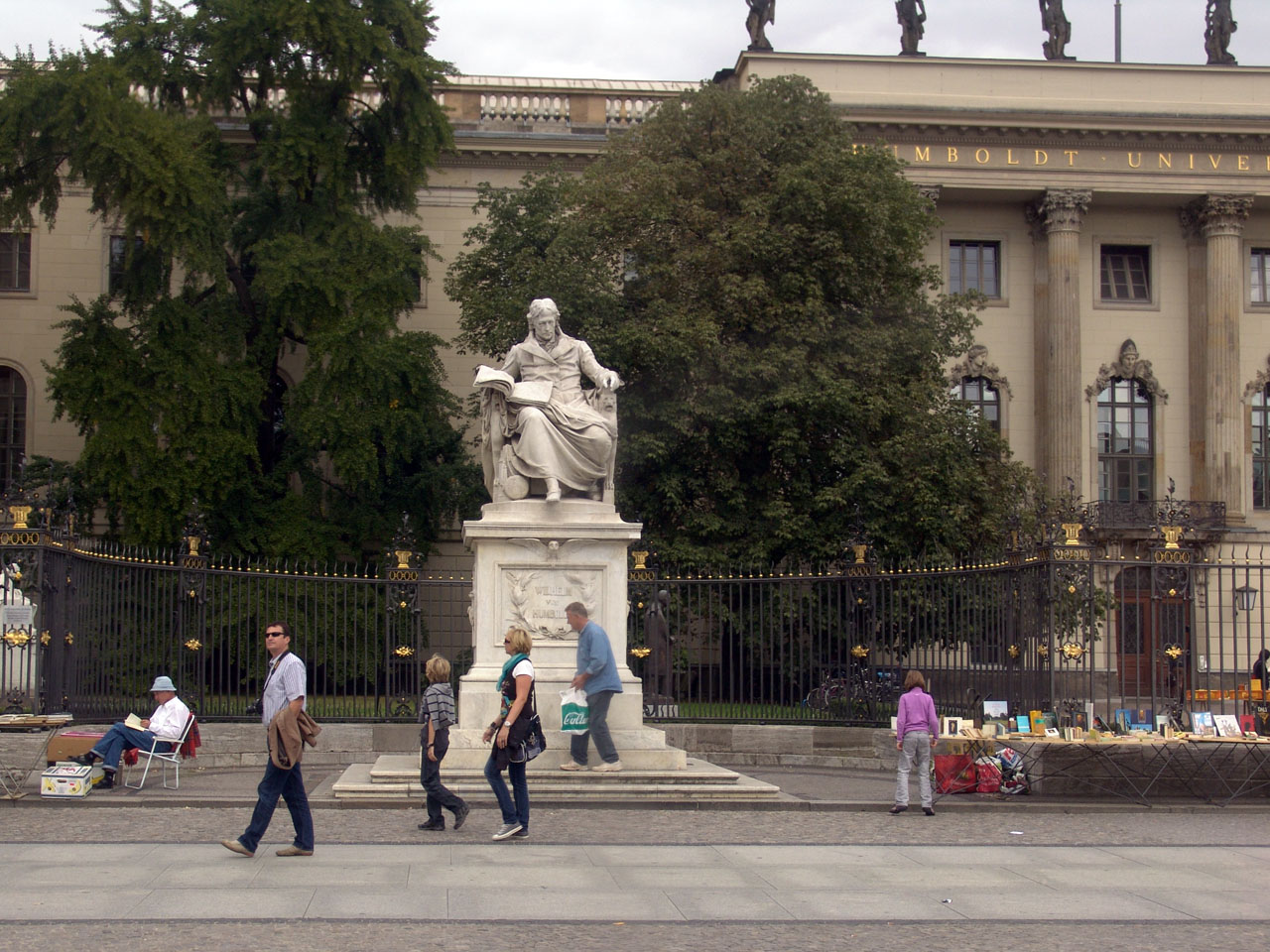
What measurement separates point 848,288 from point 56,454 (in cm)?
2170

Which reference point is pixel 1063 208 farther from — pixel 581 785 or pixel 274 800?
pixel 274 800

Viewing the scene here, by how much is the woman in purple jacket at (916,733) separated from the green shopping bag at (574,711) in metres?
2.77

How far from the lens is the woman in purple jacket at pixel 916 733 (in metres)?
13.8

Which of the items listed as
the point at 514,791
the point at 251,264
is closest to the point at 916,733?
the point at 514,791

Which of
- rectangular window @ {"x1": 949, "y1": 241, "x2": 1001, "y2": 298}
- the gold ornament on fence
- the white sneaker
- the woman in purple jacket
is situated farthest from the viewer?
rectangular window @ {"x1": 949, "y1": 241, "x2": 1001, "y2": 298}

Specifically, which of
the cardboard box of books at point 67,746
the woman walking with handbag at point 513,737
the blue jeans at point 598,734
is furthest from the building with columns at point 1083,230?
the woman walking with handbag at point 513,737

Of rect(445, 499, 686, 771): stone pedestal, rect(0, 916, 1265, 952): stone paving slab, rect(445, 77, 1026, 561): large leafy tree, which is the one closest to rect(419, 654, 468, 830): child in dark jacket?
rect(445, 499, 686, 771): stone pedestal

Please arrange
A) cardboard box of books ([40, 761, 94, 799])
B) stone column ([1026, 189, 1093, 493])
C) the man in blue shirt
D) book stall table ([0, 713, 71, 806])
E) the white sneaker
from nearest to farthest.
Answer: the white sneaker < the man in blue shirt < cardboard box of books ([40, 761, 94, 799]) < book stall table ([0, 713, 71, 806]) < stone column ([1026, 189, 1093, 493])

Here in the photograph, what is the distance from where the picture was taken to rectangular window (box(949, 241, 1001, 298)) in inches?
1773

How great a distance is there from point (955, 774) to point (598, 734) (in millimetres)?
3619

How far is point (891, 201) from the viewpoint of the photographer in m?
30.8

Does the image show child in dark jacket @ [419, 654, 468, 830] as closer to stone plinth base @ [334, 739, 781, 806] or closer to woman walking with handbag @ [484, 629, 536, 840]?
woman walking with handbag @ [484, 629, 536, 840]

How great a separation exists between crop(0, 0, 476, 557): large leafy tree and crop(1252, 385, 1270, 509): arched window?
23.8 m

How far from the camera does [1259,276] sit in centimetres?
4562
